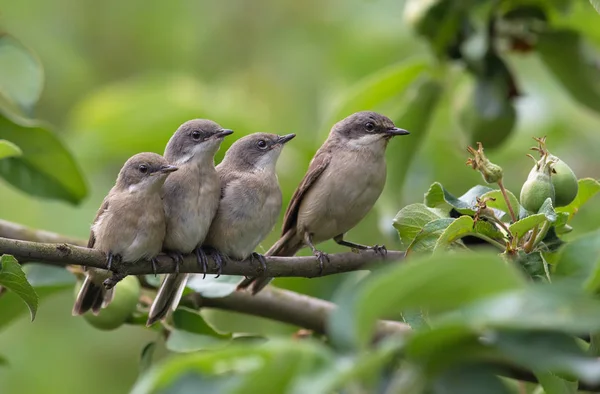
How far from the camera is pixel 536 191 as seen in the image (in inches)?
117

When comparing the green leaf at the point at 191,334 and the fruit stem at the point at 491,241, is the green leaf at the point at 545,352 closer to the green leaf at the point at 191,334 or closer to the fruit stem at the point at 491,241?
the fruit stem at the point at 491,241

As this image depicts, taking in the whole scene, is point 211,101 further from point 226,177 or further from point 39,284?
point 39,284

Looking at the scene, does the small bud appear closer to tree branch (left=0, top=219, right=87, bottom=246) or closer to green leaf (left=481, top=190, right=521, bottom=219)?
green leaf (left=481, top=190, right=521, bottom=219)

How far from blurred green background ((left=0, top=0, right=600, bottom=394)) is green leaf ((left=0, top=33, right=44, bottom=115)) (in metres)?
1.02

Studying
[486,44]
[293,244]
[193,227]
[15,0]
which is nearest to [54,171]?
[193,227]

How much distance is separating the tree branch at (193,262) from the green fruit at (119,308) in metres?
0.35

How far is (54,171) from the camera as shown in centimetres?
458

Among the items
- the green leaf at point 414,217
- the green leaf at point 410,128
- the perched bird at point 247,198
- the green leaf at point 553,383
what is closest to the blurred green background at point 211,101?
the green leaf at point 410,128

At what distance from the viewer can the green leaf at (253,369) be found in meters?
1.54

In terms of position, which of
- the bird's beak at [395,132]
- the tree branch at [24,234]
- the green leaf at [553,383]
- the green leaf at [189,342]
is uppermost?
the bird's beak at [395,132]

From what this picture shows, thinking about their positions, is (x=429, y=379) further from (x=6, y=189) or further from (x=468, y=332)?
(x=6, y=189)

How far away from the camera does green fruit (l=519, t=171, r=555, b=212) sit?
9.70ft

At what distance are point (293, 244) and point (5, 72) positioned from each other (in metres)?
1.85

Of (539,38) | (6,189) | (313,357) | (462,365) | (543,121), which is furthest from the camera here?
(6,189)
